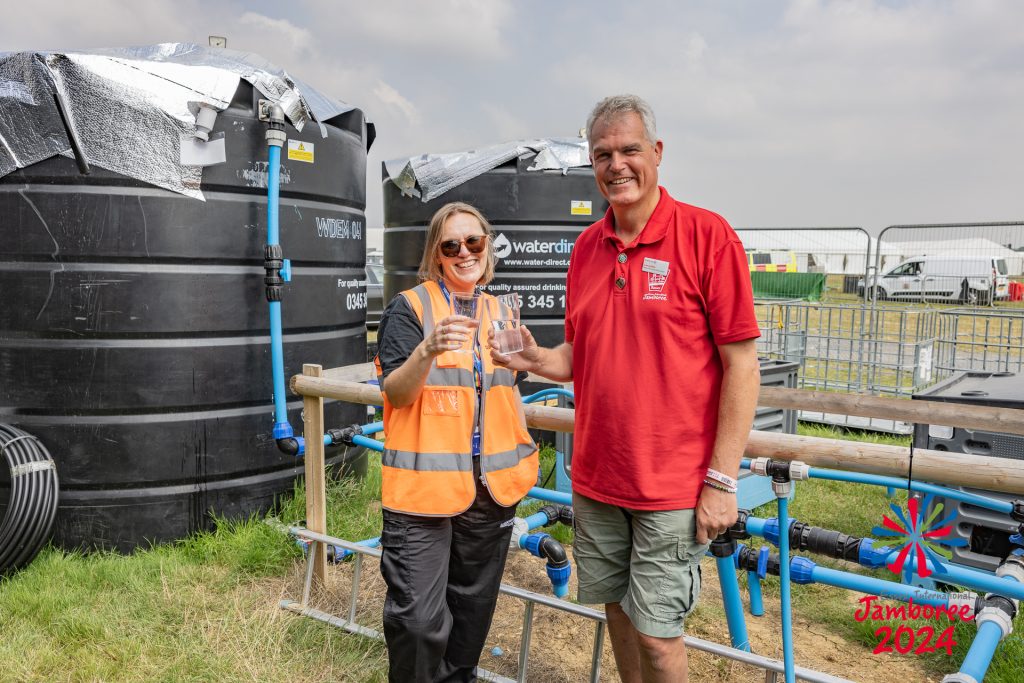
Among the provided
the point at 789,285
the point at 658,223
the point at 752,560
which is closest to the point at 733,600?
the point at 752,560

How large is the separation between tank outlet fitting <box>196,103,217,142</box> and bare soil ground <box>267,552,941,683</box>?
91.9 inches

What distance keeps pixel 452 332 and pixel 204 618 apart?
228 centimetres

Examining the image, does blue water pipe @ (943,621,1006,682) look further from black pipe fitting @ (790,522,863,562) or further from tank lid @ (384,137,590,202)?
tank lid @ (384,137,590,202)

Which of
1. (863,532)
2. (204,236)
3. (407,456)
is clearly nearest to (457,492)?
(407,456)

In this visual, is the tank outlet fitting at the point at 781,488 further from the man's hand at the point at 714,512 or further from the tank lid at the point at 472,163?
the tank lid at the point at 472,163

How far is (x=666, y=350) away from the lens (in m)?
1.93

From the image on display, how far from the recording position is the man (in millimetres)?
1898

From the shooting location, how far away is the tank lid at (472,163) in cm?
600

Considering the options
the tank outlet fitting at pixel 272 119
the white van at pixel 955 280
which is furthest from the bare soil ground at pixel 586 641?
the white van at pixel 955 280

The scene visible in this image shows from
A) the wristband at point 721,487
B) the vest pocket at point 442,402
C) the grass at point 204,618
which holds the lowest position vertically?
the grass at point 204,618

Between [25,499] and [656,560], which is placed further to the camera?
[25,499]

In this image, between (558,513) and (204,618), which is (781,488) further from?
(204,618)

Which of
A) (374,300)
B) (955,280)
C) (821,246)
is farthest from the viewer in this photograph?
(821,246)

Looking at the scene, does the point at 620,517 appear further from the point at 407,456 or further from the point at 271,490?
the point at 271,490
